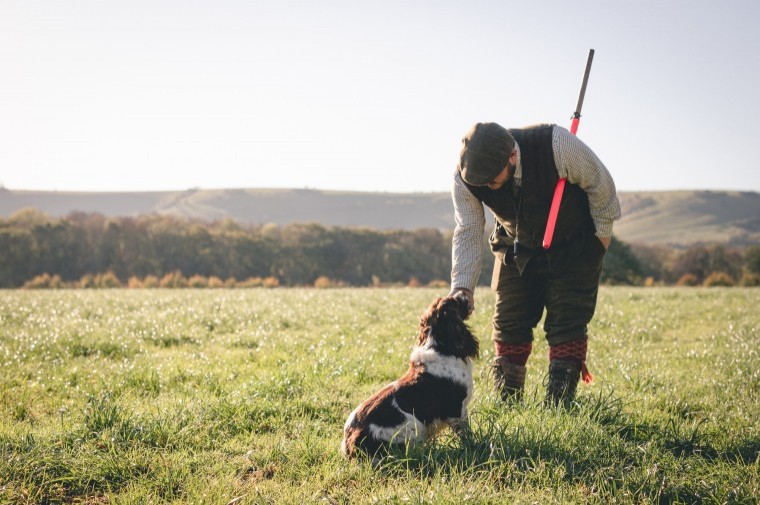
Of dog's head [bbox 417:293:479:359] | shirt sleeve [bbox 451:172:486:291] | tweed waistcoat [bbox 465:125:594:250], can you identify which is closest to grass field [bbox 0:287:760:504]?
dog's head [bbox 417:293:479:359]

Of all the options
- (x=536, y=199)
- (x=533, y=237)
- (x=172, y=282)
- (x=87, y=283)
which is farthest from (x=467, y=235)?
(x=87, y=283)

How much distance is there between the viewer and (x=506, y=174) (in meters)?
4.34

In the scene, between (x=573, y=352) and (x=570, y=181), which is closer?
(x=570, y=181)

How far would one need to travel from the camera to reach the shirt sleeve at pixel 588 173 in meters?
4.37

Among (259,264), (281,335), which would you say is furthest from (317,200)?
(281,335)

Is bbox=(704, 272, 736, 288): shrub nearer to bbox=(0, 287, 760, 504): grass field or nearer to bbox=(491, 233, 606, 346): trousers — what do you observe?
bbox=(0, 287, 760, 504): grass field

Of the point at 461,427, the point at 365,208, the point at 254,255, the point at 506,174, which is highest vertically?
the point at 365,208

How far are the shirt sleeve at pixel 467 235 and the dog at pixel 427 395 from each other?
1.20ft

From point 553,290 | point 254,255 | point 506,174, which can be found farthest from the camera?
point 254,255

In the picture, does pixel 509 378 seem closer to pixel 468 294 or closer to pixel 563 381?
pixel 563 381

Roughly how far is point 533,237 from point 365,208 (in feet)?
389

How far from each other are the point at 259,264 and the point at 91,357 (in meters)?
40.7

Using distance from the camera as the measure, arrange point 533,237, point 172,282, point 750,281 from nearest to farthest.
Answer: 1. point 533,237
2. point 172,282
3. point 750,281

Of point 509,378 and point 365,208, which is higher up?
point 365,208
